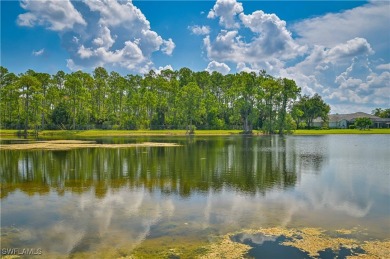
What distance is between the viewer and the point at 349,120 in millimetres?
156000

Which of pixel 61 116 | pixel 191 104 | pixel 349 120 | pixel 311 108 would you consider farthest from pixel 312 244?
pixel 349 120

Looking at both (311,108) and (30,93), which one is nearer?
(30,93)

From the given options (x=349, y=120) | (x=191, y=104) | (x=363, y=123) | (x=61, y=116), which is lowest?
(x=363, y=123)

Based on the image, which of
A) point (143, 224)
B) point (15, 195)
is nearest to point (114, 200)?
point (143, 224)

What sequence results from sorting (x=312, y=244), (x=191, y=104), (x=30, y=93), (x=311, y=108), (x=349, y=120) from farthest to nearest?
(x=349, y=120), (x=311, y=108), (x=191, y=104), (x=30, y=93), (x=312, y=244)

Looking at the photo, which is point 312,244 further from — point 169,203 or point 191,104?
point 191,104

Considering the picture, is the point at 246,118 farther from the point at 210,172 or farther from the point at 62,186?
the point at 62,186

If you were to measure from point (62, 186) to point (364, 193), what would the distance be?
1668cm

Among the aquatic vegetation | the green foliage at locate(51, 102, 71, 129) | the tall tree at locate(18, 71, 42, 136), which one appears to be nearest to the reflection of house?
the green foliage at locate(51, 102, 71, 129)

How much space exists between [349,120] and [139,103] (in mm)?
96926

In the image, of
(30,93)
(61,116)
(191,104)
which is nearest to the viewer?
(30,93)

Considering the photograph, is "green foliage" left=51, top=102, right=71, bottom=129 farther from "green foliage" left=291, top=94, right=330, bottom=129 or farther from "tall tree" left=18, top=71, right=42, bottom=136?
"green foliage" left=291, top=94, right=330, bottom=129

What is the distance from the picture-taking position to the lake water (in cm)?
1164

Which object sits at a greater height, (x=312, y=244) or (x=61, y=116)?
(x=61, y=116)
